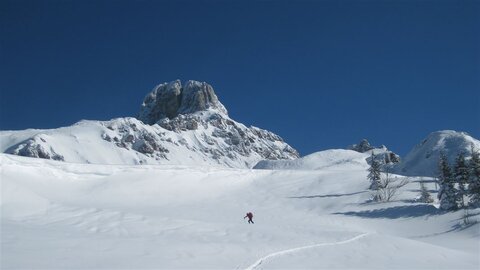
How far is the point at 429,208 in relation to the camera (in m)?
36.8

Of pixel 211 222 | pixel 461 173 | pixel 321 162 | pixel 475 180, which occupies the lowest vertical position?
pixel 211 222

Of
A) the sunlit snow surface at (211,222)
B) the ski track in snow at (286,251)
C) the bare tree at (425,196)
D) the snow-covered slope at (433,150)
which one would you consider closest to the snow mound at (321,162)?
the snow-covered slope at (433,150)

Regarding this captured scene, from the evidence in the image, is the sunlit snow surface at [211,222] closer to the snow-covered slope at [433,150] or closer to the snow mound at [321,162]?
the snow-covered slope at [433,150]

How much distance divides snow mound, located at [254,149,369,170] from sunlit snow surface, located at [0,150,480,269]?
159 feet

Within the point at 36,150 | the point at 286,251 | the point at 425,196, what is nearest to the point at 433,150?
the point at 425,196

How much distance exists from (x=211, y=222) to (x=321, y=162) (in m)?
90.0

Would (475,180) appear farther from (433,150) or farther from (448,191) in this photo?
(433,150)

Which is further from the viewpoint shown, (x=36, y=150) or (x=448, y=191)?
(x=36, y=150)

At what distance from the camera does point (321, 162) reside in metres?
114

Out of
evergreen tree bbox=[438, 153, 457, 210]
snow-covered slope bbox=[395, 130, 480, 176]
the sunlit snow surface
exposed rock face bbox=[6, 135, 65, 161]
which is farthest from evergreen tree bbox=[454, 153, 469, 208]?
exposed rock face bbox=[6, 135, 65, 161]

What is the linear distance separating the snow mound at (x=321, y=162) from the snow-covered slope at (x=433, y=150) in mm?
31750

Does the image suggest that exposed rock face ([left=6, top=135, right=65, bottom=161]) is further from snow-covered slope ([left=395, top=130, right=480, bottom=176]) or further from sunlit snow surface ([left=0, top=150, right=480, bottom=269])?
snow-covered slope ([left=395, top=130, right=480, bottom=176])

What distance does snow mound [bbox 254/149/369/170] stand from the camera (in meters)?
107

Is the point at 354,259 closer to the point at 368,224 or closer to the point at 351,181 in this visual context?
the point at 368,224
